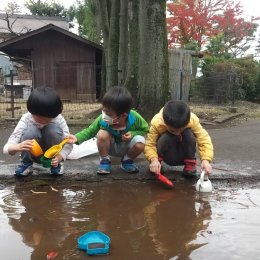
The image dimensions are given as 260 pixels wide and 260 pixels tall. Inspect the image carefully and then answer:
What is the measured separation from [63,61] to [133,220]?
16.2 meters

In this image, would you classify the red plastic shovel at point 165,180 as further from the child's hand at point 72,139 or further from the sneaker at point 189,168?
the child's hand at point 72,139

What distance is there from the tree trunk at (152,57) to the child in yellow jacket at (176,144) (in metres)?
4.39

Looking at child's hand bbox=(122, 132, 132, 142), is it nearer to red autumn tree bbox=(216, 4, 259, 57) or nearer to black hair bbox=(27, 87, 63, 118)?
black hair bbox=(27, 87, 63, 118)

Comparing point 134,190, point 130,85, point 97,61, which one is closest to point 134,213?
point 134,190

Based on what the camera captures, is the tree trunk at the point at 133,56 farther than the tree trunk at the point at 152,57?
Yes

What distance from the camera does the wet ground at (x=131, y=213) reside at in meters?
2.42

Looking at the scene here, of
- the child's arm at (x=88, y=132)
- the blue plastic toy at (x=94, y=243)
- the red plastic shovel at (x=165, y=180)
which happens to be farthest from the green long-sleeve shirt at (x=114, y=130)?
the blue plastic toy at (x=94, y=243)

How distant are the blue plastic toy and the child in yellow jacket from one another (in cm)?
134

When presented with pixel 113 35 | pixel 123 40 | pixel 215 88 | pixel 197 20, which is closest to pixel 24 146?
pixel 123 40

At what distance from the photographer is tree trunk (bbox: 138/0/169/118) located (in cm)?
812

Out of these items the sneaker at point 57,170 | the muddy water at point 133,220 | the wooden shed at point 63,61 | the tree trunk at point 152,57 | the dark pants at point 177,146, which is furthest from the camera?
the wooden shed at point 63,61

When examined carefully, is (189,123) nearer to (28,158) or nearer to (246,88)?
(28,158)

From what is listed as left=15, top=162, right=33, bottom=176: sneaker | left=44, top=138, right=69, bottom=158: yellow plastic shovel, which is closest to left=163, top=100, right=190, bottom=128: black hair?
left=44, top=138, right=69, bottom=158: yellow plastic shovel

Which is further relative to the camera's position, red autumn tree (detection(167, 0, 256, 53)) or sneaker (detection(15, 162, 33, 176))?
red autumn tree (detection(167, 0, 256, 53))
